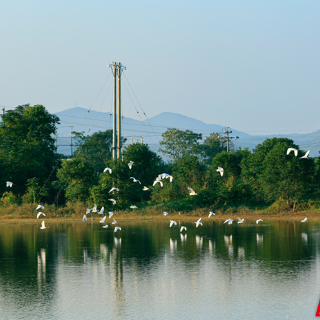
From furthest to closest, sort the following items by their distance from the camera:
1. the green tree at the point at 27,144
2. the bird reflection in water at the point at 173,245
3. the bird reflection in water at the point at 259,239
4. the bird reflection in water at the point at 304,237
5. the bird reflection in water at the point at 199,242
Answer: the green tree at the point at 27,144, the bird reflection in water at the point at 304,237, the bird reflection in water at the point at 259,239, the bird reflection in water at the point at 199,242, the bird reflection in water at the point at 173,245

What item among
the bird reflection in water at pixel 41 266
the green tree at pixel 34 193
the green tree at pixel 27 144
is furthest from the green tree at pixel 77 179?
the bird reflection in water at pixel 41 266

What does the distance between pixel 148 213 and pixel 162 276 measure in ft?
105

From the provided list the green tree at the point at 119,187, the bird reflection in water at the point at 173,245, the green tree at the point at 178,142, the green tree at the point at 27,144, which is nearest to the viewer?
the bird reflection in water at the point at 173,245

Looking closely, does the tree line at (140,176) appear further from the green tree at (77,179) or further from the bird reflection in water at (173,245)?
the bird reflection in water at (173,245)

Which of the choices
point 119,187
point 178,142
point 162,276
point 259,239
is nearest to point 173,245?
point 259,239

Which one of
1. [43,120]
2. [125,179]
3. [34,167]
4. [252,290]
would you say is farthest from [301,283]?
[43,120]

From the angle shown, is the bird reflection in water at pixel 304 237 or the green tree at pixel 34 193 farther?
the green tree at pixel 34 193

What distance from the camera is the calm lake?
615 inches

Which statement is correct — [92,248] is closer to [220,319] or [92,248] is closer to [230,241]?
[230,241]

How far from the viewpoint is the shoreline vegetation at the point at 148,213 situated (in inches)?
2010

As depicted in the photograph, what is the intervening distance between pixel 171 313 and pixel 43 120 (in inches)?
2146

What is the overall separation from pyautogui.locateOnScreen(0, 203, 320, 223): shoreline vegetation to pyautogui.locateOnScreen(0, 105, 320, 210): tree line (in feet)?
3.79

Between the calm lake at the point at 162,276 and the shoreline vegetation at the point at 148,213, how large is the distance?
13730mm

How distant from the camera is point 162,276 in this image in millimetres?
20828
